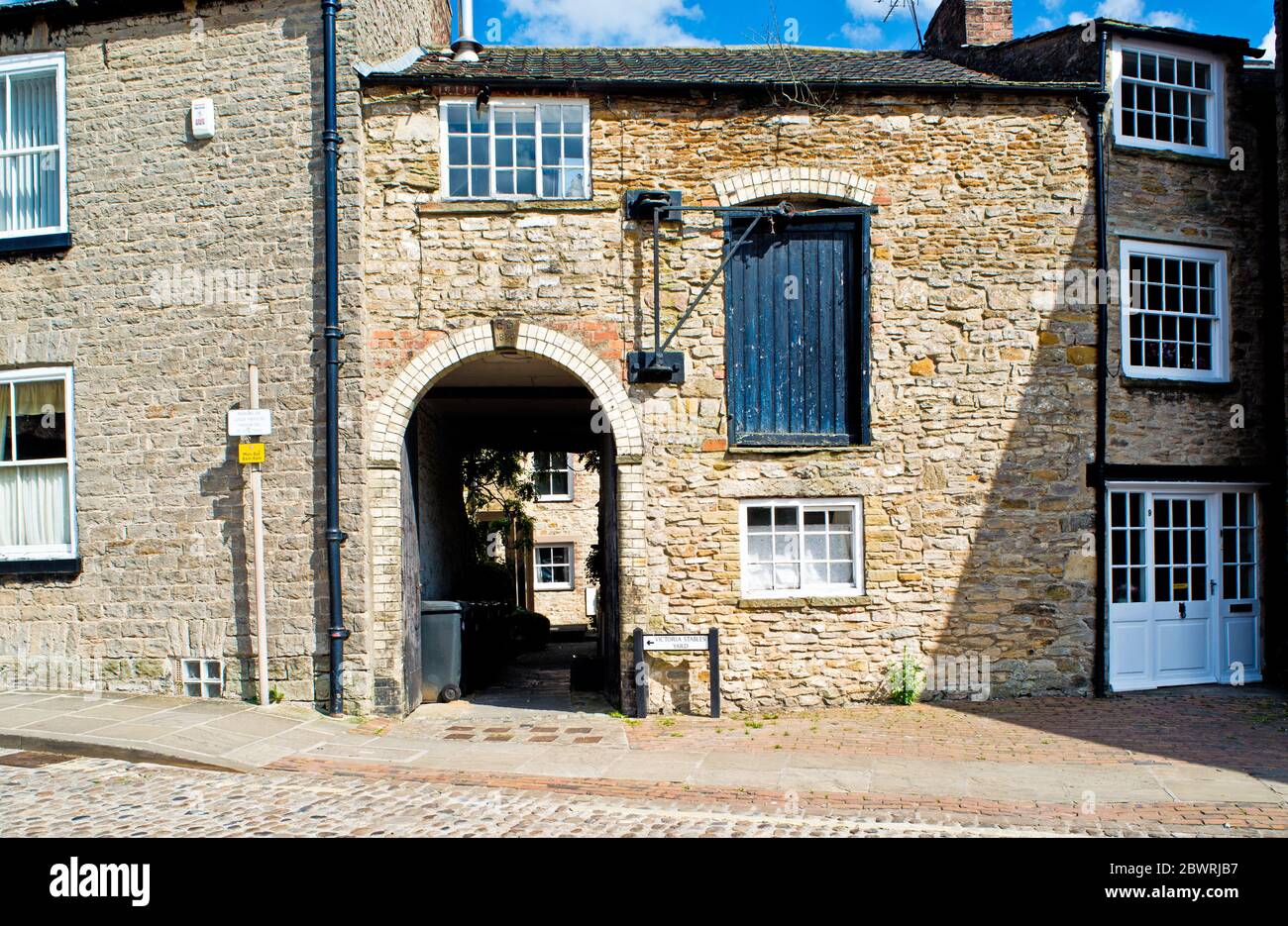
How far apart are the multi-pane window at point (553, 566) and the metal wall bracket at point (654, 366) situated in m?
18.4

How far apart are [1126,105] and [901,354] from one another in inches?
162

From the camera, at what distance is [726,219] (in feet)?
35.0

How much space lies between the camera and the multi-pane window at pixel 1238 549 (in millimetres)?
11898

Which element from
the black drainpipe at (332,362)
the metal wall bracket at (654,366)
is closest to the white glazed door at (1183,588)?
the metal wall bracket at (654,366)

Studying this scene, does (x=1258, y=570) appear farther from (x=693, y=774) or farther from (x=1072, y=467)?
(x=693, y=774)

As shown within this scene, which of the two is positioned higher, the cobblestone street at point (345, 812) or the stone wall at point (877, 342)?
the stone wall at point (877, 342)

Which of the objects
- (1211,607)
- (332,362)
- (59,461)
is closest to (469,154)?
(332,362)

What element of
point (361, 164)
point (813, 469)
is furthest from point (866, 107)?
point (361, 164)

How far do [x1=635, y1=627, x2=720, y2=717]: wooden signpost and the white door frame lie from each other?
4.49m

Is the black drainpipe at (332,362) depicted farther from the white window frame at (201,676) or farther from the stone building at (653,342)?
the white window frame at (201,676)

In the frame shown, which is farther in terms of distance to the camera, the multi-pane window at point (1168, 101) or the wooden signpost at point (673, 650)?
the multi-pane window at point (1168, 101)

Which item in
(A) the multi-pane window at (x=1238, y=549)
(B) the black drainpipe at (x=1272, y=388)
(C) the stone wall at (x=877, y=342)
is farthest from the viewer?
(A) the multi-pane window at (x=1238, y=549)

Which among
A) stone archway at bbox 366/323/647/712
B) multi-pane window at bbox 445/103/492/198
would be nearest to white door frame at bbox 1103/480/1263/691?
stone archway at bbox 366/323/647/712

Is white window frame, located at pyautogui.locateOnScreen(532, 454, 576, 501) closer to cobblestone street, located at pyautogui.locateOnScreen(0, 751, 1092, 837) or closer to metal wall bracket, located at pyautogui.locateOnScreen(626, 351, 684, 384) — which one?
metal wall bracket, located at pyautogui.locateOnScreen(626, 351, 684, 384)
